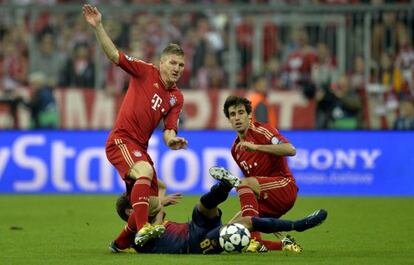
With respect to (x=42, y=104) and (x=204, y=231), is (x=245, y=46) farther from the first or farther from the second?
(x=204, y=231)

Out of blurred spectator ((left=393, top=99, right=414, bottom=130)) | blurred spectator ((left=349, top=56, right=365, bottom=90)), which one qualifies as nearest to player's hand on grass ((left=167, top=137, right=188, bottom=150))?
blurred spectator ((left=393, top=99, right=414, bottom=130))

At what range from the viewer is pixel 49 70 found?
23.6 m

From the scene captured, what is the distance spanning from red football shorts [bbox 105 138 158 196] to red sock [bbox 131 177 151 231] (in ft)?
1.14

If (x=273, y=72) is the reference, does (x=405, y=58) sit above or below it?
above

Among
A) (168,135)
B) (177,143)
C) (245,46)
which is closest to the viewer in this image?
(177,143)

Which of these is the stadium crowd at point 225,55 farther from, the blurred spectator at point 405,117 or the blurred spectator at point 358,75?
the blurred spectator at point 405,117

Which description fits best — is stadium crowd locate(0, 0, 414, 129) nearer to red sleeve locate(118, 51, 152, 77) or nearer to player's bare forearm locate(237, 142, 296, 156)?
player's bare forearm locate(237, 142, 296, 156)

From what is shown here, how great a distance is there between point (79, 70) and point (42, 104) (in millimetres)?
1135

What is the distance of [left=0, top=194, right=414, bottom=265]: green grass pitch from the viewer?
35.4 ft

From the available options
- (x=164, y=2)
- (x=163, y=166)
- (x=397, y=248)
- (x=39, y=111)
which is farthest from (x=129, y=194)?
(x=164, y=2)

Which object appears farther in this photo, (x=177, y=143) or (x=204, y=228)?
(x=177, y=143)

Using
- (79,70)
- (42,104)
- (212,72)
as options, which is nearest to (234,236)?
(42,104)

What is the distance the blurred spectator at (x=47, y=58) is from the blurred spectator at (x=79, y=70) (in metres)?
0.15

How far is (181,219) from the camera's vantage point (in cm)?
1606
